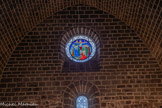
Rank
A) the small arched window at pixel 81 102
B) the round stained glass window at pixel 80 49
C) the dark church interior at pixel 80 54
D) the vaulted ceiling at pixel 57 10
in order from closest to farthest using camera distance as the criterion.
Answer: the vaulted ceiling at pixel 57 10
the dark church interior at pixel 80 54
the small arched window at pixel 81 102
the round stained glass window at pixel 80 49

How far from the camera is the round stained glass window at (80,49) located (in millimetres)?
11062

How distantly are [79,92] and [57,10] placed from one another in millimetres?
3180

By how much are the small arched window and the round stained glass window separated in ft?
4.67

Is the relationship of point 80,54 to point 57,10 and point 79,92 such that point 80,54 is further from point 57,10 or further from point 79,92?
point 57,10

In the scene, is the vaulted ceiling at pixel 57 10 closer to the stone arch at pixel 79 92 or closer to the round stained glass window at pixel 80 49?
the round stained glass window at pixel 80 49

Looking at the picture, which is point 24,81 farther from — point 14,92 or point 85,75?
point 85,75

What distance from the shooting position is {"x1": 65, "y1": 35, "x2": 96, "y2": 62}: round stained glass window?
11.1 metres

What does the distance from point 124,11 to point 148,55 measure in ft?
5.85

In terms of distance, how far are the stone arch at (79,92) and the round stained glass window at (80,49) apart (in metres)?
1.08

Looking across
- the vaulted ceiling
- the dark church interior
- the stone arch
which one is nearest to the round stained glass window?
the dark church interior

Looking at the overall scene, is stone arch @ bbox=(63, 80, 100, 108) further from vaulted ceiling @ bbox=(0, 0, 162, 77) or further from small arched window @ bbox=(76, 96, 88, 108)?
vaulted ceiling @ bbox=(0, 0, 162, 77)

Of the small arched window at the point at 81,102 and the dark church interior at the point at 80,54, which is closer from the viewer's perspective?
the dark church interior at the point at 80,54

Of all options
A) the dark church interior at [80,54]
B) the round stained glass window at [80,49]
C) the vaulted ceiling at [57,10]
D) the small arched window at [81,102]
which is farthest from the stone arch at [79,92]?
the vaulted ceiling at [57,10]

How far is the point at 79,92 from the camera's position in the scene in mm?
10406
